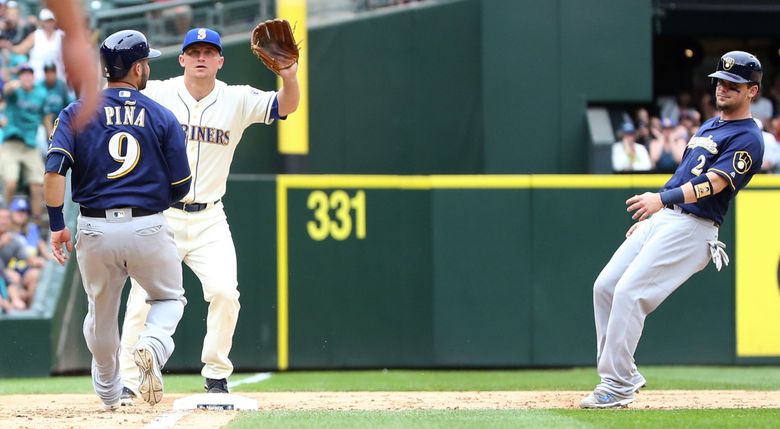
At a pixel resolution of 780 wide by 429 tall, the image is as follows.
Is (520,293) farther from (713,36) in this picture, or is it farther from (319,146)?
(713,36)

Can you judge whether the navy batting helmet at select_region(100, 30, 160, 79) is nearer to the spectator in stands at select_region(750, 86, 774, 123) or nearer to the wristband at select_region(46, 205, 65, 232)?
the wristband at select_region(46, 205, 65, 232)

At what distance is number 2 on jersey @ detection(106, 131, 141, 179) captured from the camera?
6.53 metres

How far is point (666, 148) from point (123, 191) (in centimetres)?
842

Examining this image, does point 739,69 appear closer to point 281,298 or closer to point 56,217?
point 56,217

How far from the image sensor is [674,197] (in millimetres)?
6992

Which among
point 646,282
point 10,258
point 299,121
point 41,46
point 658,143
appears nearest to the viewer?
point 646,282

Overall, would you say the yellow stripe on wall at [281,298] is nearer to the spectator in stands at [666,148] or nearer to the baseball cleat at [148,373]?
the spectator in stands at [666,148]

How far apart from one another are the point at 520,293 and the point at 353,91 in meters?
4.55

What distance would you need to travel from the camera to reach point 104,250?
6492 mm

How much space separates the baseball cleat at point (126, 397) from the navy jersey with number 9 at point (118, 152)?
1.45 metres

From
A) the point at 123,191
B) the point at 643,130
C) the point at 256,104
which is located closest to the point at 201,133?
the point at 256,104

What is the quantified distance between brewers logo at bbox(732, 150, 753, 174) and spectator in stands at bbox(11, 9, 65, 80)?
8.76 meters

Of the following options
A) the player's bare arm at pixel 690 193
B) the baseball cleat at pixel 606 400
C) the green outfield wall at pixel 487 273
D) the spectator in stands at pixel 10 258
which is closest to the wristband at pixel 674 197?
the player's bare arm at pixel 690 193

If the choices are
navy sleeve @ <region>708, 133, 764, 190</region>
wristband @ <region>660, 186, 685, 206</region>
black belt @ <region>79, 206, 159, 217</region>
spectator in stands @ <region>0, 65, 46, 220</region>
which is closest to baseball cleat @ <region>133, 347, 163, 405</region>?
black belt @ <region>79, 206, 159, 217</region>
